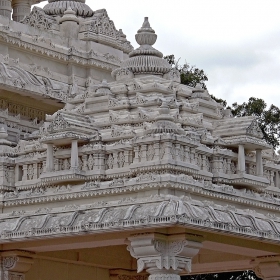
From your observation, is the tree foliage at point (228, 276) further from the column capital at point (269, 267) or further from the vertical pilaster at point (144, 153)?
the vertical pilaster at point (144, 153)

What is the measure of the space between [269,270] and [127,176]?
4.92 metres

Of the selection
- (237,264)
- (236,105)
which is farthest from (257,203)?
(236,105)

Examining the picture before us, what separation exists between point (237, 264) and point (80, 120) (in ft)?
19.6

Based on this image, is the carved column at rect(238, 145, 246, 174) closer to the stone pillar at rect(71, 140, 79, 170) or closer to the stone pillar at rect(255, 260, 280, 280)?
the stone pillar at rect(255, 260, 280, 280)

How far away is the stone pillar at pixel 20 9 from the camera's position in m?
32.9

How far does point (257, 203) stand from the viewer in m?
23.1

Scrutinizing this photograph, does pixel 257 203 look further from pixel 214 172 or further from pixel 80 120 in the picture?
pixel 80 120

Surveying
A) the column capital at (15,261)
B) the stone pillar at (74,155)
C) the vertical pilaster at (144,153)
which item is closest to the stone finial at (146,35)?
the stone pillar at (74,155)

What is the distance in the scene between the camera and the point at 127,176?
21406mm

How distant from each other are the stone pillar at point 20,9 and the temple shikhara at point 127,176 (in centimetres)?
536

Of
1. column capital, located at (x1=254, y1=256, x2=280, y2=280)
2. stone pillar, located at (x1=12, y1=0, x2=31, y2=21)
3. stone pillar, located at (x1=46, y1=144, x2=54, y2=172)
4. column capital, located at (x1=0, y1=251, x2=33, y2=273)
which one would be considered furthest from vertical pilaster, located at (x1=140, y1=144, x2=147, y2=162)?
stone pillar, located at (x1=12, y1=0, x2=31, y2=21)

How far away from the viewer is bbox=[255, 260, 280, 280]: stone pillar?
23.9 meters

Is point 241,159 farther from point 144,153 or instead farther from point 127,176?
point 127,176

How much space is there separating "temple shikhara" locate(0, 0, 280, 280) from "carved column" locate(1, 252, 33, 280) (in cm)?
3
